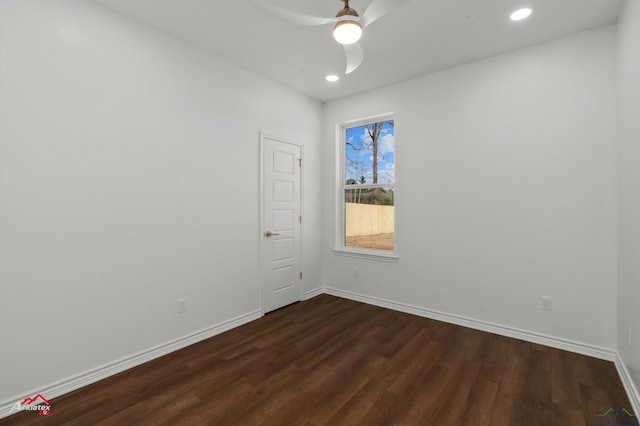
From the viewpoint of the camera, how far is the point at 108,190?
233 centimetres

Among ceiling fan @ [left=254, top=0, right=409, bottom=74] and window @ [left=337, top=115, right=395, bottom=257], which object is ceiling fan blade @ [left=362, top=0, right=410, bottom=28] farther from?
window @ [left=337, top=115, right=395, bottom=257]

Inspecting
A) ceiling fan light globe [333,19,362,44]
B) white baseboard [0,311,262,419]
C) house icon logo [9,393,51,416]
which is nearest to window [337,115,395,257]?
white baseboard [0,311,262,419]

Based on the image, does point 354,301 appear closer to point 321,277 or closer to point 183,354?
point 321,277

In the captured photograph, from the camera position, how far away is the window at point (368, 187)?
13.1ft

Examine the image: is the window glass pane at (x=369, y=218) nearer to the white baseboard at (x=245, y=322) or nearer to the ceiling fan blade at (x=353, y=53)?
the white baseboard at (x=245, y=322)

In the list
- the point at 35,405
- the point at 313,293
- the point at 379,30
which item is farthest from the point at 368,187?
the point at 35,405

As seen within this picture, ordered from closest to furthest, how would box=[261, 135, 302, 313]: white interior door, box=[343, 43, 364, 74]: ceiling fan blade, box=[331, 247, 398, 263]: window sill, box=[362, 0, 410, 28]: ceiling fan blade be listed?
1. box=[362, 0, 410, 28]: ceiling fan blade
2. box=[343, 43, 364, 74]: ceiling fan blade
3. box=[261, 135, 302, 313]: white interior door
4. box=[331, 247, 398, 263]: window sill

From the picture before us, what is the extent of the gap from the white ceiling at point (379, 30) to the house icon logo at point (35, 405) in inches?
114

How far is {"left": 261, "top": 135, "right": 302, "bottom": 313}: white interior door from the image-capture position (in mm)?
3641

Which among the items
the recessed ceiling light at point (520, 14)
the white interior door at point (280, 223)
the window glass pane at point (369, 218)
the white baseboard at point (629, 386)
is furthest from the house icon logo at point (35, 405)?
the recessed ceiling light at point (520, 14)

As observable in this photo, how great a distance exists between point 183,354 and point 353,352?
1.54 meters

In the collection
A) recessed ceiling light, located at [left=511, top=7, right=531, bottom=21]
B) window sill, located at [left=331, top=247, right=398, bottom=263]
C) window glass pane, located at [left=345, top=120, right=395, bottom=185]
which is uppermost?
recessed ceiling light, located at [left=511, top=7, right=531, bottom=21]

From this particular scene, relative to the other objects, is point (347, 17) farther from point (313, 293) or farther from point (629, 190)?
point (313, 293)

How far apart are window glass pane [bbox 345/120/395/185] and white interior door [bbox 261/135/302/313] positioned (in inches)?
32.4
